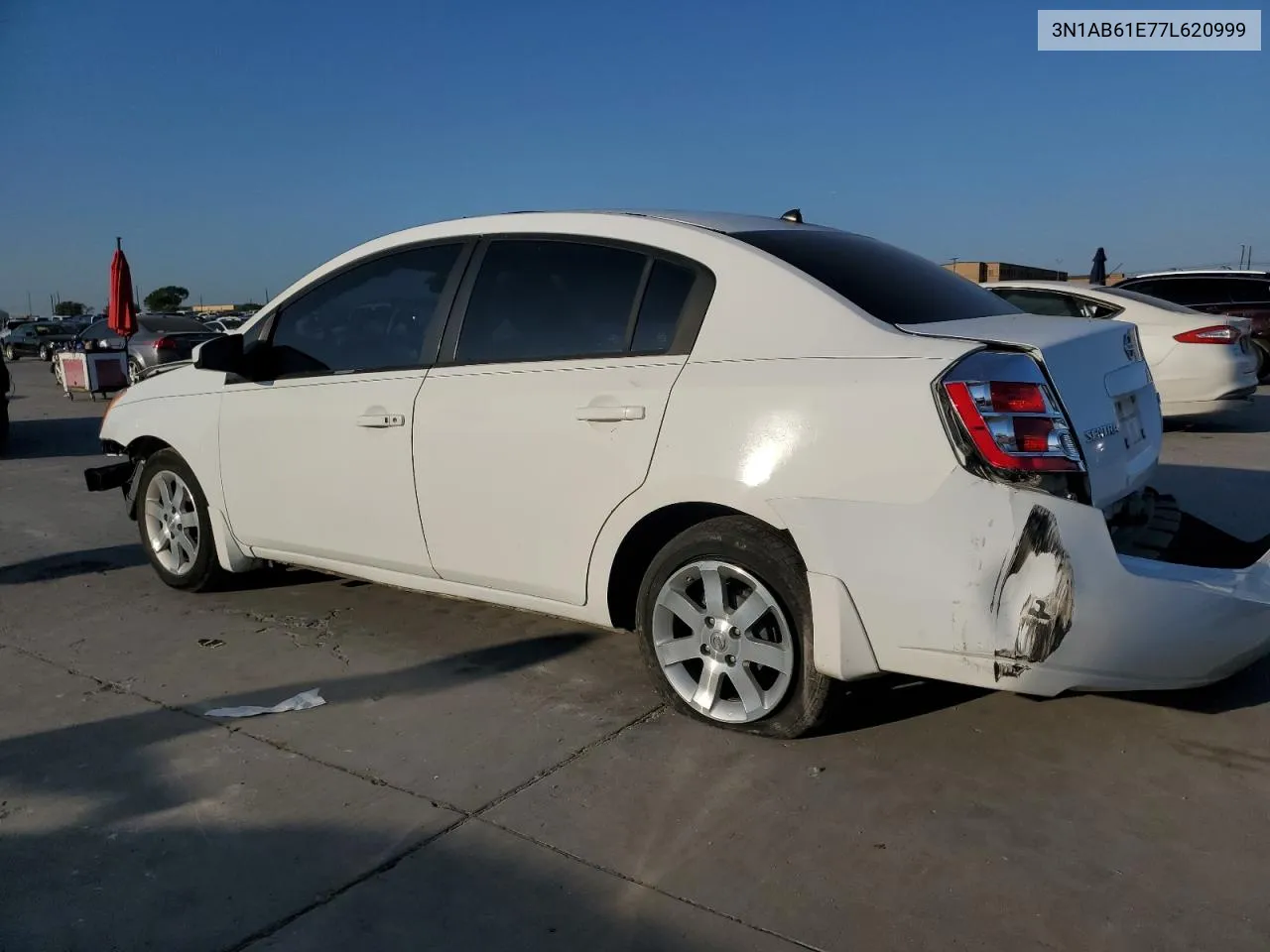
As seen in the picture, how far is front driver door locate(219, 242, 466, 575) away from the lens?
418cm

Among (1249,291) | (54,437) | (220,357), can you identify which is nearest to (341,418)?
(220,357)

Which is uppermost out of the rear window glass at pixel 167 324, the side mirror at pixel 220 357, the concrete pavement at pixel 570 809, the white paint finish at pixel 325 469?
the rear window glass at pixel 167 324

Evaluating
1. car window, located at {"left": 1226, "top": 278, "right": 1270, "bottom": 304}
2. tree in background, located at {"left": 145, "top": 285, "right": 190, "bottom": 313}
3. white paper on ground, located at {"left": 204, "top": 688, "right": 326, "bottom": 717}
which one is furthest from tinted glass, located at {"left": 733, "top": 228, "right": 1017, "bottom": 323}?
tree in background, located at {"left": 145, "top": 285, "right": 190, "bottom": 313}

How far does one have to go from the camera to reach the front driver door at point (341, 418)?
418 centimetres

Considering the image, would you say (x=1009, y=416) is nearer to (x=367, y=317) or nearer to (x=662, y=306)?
(x=662, y=306)

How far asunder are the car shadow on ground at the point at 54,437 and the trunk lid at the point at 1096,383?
9.30 meters

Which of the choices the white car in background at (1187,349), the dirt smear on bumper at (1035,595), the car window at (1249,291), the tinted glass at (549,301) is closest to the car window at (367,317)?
the tinted glass at (549,301)

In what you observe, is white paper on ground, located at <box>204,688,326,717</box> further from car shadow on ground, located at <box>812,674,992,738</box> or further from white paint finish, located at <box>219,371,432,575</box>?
car shadow on ground, located at <box>812,674,992,738</box>

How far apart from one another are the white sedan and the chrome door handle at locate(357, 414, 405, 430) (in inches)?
0.5

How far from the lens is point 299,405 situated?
4.54 meters

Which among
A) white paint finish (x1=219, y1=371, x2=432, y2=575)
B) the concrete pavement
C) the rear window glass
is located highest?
the rear window glass

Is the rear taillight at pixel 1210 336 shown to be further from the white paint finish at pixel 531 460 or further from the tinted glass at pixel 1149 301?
the white paint finish at pixel 531 460

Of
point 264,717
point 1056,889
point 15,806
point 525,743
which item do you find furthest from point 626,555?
point 15,806

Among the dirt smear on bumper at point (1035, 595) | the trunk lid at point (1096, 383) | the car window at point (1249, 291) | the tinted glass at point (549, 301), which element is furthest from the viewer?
the car window at point (1249, 291)
